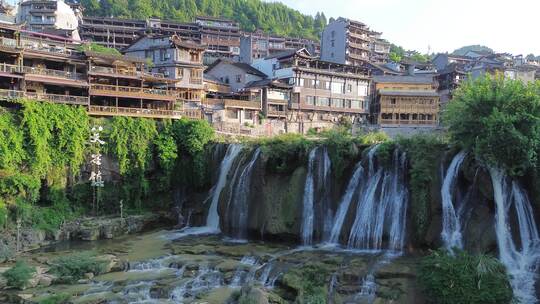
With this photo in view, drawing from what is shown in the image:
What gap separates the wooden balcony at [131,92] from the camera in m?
42.5

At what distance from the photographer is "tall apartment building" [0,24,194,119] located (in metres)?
39.0

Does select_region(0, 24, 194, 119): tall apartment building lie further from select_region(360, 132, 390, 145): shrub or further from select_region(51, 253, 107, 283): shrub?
select_region(360, 132, 390, 145): shrub

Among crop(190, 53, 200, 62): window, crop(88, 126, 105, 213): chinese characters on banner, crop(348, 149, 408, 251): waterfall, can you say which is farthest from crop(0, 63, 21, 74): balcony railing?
crop(348, 149, 408, 251): waterfall

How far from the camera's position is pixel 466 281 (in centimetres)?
1938

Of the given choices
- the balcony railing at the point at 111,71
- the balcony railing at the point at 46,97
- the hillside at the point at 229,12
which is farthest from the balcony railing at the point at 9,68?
the hillside at the point at 229,12

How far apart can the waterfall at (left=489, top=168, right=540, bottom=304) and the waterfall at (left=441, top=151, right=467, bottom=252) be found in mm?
1929

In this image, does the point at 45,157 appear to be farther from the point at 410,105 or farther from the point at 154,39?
the point at 410,105

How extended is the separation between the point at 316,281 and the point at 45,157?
77.1 feet

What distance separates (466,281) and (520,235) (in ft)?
17.9

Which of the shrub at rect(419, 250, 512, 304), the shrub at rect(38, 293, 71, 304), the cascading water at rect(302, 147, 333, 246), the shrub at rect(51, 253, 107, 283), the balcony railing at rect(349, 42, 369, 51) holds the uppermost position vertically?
the balcony railing at rect(349, 42, 369, 51)

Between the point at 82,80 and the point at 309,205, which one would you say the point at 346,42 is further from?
the point at 309,205

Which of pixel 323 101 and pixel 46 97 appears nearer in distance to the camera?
pixel 46 97

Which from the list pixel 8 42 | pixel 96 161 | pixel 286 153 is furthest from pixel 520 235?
pixel 8 42

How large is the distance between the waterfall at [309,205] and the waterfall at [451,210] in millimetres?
8326
